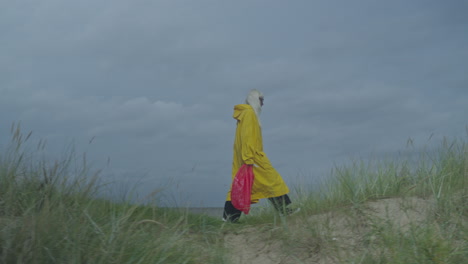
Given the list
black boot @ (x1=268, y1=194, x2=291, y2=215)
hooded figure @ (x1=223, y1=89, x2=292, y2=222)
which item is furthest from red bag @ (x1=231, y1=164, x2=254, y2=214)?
black boot @ (x1=268, y1=194, x2=291, y2=215)

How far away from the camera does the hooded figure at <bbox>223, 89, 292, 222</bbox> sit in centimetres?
712

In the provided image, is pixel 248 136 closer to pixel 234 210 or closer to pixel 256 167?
pixel 256 167

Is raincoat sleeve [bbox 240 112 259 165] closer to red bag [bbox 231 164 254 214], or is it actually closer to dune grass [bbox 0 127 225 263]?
red bag [bbox 231 164 254 214]

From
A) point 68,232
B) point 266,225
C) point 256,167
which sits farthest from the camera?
point 256,167

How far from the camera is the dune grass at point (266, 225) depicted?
373cm

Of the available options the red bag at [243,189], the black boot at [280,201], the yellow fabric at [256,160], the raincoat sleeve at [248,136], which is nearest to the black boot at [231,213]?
the yellow fabric at [256,160]

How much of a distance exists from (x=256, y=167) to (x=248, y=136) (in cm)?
53

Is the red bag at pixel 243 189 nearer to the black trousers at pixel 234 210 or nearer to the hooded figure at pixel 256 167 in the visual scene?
the hooded figure at pixel 256 167

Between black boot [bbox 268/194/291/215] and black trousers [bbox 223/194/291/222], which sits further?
black trousers [bbox 223/194/291/222]

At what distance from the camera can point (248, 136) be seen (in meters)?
7.13

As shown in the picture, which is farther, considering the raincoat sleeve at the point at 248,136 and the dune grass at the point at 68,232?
the raincoat sleeve at the point at 248,136

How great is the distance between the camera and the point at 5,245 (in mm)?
3516

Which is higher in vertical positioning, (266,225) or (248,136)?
(248,136)

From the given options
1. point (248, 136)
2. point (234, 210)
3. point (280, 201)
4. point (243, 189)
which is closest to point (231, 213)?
point (234, 210)
